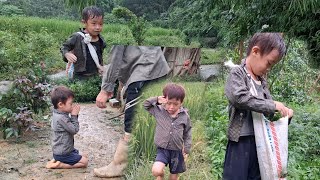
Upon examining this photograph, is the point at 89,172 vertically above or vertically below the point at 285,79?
below

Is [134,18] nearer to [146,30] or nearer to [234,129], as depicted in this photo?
[146,30]

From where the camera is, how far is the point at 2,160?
243 cm

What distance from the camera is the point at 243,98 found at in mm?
1423

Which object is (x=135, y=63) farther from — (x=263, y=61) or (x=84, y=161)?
(x=84, y=161)

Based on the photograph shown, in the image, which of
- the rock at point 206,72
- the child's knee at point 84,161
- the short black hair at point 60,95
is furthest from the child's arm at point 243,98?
the child's knee at point 84,161

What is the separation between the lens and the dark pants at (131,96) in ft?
4.77

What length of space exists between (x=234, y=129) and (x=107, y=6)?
719 mm

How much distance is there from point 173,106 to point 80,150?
1.03 meters

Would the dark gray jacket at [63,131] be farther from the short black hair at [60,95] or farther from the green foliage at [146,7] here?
the green foliage at [146,7]

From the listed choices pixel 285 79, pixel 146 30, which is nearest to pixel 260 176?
pixel 146 30

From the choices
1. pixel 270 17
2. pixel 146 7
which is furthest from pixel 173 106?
pixel 270 17

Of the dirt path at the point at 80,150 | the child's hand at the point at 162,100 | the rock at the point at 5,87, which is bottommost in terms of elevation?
the dirt path at the point at 80,150

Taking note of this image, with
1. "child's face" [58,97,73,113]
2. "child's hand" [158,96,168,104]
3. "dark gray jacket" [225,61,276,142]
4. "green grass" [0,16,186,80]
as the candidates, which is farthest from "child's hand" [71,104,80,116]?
"dark gray jacket" [225,61,276,142]

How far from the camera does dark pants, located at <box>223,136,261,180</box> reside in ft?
5.21
